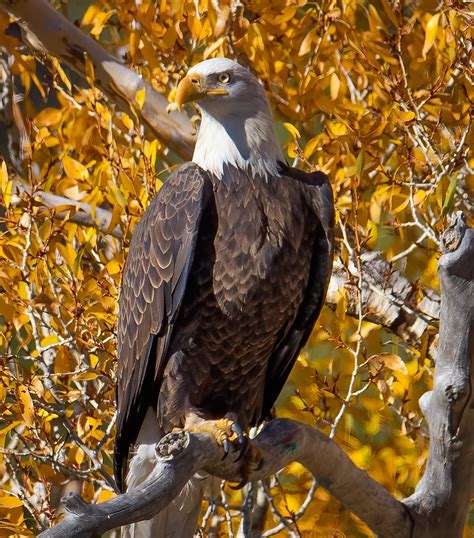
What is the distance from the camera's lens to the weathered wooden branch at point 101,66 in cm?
351

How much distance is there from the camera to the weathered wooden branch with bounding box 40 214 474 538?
2.42 m

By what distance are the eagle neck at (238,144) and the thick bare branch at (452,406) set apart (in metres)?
0.62

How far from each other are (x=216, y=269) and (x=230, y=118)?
0.42 metres

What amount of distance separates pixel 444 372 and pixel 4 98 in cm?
241

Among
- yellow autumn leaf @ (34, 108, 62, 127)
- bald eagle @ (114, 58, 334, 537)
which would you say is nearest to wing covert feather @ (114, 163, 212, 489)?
bald eagle @ (114, 58, 334, 537)

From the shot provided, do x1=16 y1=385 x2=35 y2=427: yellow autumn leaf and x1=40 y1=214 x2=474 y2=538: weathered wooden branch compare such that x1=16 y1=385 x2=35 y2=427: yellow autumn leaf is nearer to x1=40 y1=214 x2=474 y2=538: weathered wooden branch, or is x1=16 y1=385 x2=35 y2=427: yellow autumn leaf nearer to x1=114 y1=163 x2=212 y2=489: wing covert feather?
x1=114 y1=163 x2=212 y2=489: wing covert feather

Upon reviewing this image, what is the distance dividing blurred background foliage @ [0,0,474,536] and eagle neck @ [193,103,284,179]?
0.23 metres

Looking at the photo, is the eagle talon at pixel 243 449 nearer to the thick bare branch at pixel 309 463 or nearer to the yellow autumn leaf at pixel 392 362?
the thick bare branch at pixel 309 463

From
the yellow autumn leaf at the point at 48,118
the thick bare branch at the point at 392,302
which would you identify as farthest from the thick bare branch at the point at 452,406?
the yellow autumn leaf at the point at 48,118

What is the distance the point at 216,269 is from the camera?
106 inches

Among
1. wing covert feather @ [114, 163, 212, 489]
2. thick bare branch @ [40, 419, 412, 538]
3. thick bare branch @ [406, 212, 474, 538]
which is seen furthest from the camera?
wing covert feather @ [114, 163, 212, 489]

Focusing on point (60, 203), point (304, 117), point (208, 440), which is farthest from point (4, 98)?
point (208, 440)

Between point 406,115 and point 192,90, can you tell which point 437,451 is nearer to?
point 406,115

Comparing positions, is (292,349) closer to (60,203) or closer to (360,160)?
(360,160)
